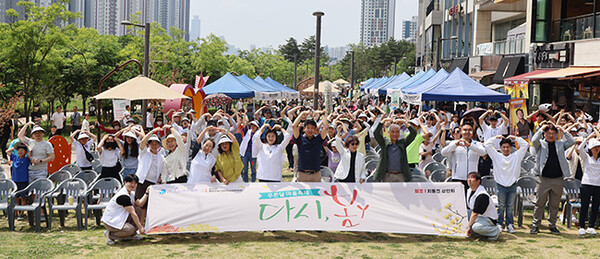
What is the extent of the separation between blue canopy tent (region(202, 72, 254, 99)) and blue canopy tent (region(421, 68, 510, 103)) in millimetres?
8466

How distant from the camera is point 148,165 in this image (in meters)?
9.20

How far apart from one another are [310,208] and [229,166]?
1.39m

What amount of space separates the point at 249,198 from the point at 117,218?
192 centimetres

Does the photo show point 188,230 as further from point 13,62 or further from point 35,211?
point 13,62

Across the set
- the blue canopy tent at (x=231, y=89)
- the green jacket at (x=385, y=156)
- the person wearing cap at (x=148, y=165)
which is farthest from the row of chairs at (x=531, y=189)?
the blue canopy tent at (x=231, y=89)

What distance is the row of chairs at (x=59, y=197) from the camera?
368 inches

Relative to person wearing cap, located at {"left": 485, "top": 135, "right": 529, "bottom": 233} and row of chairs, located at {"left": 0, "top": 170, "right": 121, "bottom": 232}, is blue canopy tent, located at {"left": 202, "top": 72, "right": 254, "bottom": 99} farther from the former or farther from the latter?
person wearing cap, located at {"left": 485, "top": 135, "right": 529, "bottom": 233}

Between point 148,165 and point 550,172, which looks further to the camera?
point 550,172

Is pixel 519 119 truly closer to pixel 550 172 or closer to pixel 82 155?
pixel 550 172

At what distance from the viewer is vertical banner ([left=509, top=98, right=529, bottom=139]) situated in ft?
46.9

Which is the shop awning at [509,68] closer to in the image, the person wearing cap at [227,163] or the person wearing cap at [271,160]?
the person wearing cap at [271,160]

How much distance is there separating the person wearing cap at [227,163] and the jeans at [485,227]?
3648mm

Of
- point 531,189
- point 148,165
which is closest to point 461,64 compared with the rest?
point 531,189

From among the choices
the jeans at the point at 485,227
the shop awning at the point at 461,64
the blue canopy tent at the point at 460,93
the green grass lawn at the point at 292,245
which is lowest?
the green grass lawn at the point at 292,245
